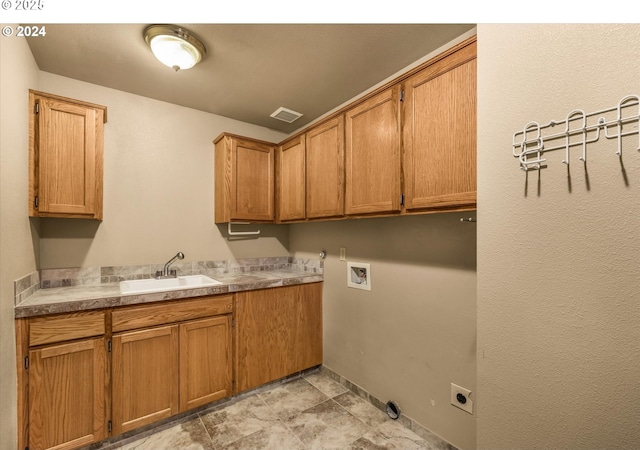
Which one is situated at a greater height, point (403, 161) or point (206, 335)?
point (403, 161)

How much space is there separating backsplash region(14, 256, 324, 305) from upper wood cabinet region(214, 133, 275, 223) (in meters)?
0.50

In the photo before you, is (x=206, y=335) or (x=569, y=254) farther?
(x=206, y=335)

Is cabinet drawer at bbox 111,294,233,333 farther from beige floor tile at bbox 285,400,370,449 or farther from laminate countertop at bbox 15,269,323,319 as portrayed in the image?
beige floor tile at bbox 285,400,370,449

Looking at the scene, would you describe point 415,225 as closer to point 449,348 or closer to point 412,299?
point 412,299

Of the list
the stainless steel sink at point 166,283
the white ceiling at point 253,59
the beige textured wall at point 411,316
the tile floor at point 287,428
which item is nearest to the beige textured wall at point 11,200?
the white ceiling at point 253,59

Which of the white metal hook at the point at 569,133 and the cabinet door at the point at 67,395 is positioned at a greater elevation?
the white metal hook at the point at 569,133

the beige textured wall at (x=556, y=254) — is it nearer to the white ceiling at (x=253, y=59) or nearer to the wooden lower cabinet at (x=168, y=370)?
the white ceiling at (x=253, y=59)

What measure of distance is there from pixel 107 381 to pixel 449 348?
2131 mm

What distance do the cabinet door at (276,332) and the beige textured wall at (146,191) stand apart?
0.78m

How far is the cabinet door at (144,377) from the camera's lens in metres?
1.73

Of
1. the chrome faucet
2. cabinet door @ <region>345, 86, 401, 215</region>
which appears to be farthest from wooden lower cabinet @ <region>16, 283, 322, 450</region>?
cabinet door @ <region>345, 86, 401, 215</region>

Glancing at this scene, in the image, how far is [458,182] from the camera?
1379 millimetres

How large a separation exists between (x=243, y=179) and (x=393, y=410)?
2.31 m
